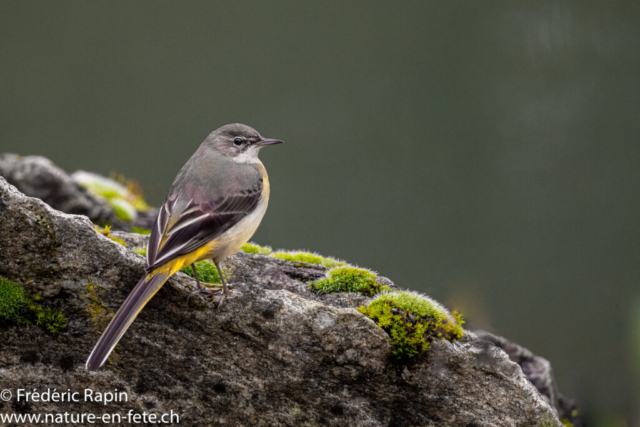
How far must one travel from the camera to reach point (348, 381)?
7117 millimetres

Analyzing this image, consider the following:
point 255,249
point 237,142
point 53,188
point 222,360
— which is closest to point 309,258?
point 255,249

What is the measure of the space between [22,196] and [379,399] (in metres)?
4.96

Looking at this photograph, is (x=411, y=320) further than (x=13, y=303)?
Yes

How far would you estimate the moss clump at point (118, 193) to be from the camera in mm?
14539

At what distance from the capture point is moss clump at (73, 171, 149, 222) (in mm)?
14539

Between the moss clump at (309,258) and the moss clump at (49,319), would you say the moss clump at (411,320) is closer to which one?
the moss clump at (309,258)

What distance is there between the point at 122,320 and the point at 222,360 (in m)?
1.59

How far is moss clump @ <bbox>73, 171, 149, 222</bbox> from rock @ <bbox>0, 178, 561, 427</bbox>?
760cm

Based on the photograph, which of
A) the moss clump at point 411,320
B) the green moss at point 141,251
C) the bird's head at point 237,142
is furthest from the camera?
the green moss at point 141,251

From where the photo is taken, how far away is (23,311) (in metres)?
6.73

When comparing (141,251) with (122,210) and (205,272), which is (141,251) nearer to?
(205,272)

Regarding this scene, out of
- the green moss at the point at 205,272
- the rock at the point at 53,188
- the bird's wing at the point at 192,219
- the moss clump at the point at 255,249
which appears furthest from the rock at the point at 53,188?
the bird's wing at the point at 192,219

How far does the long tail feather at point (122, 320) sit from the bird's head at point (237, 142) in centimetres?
248

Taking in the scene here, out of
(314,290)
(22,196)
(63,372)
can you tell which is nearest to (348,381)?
(314,290)
